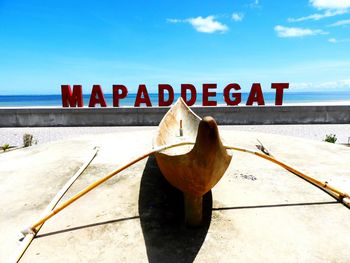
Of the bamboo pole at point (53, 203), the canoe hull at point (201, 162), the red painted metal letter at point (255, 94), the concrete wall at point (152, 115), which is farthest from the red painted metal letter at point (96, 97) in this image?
the canoe hull at point (201, 162)

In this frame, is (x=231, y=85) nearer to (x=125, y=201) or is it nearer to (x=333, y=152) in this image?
(x=333, y=152)

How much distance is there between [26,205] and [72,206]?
1.06 metres

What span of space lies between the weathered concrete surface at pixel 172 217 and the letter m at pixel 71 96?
49.0 feet

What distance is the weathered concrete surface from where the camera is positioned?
3.89 metres

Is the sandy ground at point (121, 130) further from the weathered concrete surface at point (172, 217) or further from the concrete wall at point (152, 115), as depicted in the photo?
the weathered concrete surface at point (172, 217)

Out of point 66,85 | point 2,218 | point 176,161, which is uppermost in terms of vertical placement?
point 66,85

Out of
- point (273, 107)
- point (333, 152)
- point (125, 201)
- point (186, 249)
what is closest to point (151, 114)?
point (273, 107)

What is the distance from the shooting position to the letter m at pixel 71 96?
71.7 ft

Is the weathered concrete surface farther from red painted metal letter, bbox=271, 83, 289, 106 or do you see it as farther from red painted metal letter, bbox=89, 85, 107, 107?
red painted metal letter, bbox=271, 83, 289, 106

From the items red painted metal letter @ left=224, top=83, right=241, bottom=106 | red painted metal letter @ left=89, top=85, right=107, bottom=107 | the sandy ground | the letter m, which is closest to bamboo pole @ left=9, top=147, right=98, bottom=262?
the sandy ground

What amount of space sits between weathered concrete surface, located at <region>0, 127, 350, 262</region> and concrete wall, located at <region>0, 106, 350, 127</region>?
12.4 m

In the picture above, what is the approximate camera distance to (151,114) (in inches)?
813

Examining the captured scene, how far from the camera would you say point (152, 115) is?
2067 centimetres

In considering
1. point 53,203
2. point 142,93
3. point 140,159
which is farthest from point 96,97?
point 140,159
